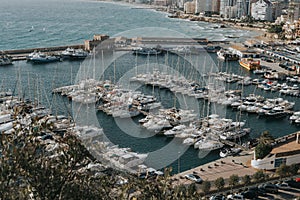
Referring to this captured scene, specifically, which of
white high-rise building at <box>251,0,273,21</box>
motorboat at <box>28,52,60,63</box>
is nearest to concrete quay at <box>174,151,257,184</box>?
motorboat at <box>28,52,60,63</box>

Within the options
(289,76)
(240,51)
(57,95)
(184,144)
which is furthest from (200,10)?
(184,144)

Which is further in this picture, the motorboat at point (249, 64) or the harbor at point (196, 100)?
the motorboat at point (249, 64)

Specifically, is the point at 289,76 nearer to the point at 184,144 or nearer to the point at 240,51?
the point at 240,51

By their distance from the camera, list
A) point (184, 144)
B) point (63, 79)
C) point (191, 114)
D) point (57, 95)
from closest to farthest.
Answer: point (184, 144) → point (191, 114) → point (57, 95) → point (63, 79)

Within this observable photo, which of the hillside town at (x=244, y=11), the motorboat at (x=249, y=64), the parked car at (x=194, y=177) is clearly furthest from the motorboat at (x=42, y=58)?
the hillside town at (x=244, y=11)

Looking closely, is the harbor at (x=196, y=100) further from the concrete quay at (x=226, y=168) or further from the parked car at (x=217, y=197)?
the parked car at (x=217, y=197)

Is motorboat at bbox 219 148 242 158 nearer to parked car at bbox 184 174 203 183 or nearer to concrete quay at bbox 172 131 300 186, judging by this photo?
concrete quay at bbox 172 131 300 186
